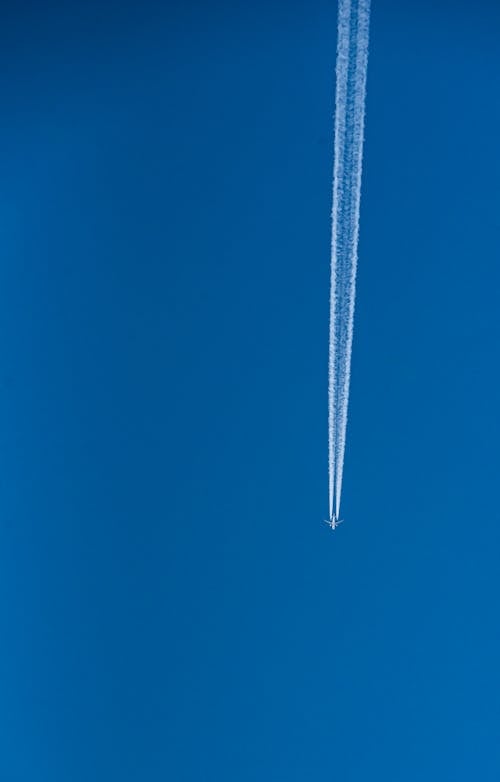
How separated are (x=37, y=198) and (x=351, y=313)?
352 cm

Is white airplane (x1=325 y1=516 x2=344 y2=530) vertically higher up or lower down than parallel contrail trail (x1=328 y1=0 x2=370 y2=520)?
lower down

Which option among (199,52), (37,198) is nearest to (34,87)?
(37,198)

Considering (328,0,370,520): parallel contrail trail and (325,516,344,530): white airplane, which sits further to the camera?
(325,516,344,530): white airplane

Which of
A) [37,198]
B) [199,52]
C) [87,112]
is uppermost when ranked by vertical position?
[199,52]

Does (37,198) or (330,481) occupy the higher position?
(37,198)

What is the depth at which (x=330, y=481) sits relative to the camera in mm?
6840

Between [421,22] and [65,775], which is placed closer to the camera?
[421,22]

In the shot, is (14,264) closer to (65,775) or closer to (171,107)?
(171,107)

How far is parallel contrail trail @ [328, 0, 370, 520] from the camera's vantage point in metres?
6.29

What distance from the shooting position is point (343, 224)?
6672 mm

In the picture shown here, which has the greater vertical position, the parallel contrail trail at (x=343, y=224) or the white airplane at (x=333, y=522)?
the parallel contrail trail at (x=343, y=224)

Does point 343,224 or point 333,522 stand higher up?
point 343,224

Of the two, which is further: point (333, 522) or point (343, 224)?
point (333, 522)

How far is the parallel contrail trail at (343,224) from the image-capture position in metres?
6.29
